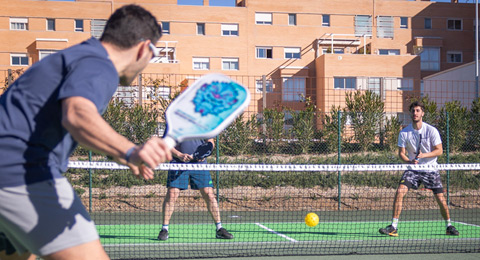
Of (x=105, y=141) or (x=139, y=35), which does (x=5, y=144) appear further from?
(x=139, y=35)

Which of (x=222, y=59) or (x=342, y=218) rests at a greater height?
(x=222, y=59)

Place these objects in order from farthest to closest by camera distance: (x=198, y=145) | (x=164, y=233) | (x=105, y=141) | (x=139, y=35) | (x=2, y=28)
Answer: (x=2, y=28), (x=198, y=145), (x=164, y=233), (x=139, y=35), (x=105, y=141)

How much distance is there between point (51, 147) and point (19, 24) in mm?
46347

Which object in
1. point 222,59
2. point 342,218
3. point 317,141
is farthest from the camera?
point 222,59

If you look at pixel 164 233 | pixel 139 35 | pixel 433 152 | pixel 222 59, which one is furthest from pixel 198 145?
pixel 222 59

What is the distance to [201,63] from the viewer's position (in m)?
46.1

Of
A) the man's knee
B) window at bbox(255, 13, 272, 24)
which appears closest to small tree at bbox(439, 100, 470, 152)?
the man's knee

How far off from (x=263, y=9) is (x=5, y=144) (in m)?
46.6

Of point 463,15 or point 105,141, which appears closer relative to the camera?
point 105,141

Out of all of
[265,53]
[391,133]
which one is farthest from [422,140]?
[265,53]

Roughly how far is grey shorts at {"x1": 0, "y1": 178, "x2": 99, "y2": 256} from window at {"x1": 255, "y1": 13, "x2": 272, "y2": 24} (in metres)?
46.2

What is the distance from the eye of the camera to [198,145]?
786 cm

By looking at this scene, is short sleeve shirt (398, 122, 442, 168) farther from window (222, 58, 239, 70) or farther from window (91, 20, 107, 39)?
window (91, 20, 107, 39)

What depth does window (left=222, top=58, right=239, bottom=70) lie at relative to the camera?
152 feet
